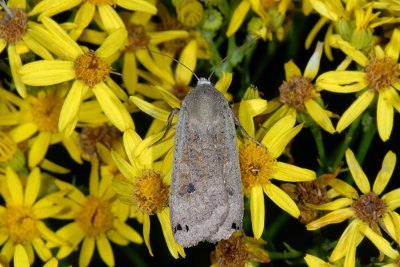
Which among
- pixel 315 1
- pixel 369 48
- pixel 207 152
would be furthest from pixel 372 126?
pixel 207 152

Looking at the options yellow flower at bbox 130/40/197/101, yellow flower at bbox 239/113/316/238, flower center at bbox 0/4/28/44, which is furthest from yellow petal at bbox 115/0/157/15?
yellow flower at bbox 239/113/316/238

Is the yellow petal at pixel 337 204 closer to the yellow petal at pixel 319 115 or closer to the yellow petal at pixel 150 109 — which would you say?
the yellow petal at pixel 319 115

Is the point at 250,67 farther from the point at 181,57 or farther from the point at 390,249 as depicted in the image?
the point at 390,249

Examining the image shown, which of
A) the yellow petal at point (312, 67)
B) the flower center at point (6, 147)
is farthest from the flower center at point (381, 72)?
the flower center at point (6, 147)

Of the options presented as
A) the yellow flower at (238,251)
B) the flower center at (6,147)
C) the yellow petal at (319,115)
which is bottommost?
the yellow flower at (238,251)

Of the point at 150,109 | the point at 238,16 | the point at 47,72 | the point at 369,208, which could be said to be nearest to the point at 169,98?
the point at 150,109

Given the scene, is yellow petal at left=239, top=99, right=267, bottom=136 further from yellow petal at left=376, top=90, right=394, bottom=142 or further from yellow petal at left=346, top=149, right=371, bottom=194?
yellow petal at left=376, top=90, right=394, bottom=142
